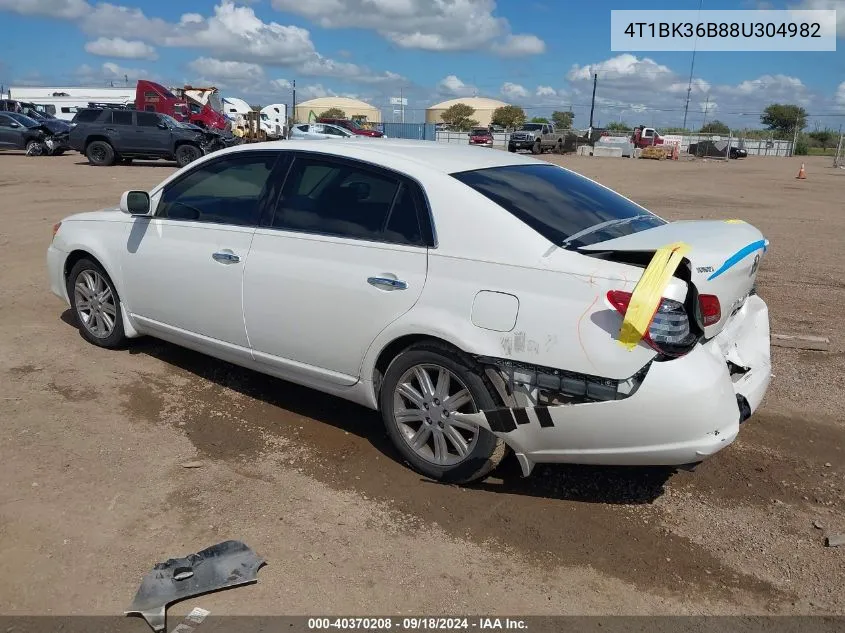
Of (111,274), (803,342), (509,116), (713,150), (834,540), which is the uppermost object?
(509,116)

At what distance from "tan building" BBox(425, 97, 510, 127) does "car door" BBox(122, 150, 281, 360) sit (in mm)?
101035

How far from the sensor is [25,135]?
27453 mm

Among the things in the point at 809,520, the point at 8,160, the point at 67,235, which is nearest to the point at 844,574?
the point at 809,520

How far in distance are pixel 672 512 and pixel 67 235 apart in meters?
4.63

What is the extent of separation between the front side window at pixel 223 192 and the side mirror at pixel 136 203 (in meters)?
0.08

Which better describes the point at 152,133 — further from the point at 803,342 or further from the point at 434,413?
the point at 434,413

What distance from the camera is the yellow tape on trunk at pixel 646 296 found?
2.81 meters

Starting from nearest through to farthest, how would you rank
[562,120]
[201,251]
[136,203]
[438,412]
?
[438,412] → [201,251] → [136,203] → [562,120]

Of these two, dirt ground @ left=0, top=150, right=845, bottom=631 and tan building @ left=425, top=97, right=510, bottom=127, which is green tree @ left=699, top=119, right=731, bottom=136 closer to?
tan building @ left=425, top=97, right=510, bottom=127

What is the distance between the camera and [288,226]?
4035mm

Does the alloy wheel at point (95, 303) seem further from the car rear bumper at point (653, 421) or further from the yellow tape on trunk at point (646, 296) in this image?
the yellow tape on trunk at point (646, 296)

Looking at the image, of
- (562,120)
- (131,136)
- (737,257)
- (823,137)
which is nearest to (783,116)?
(823,137)

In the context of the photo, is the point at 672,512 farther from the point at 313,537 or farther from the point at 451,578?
the point at 313,537

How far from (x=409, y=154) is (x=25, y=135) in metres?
28.9
